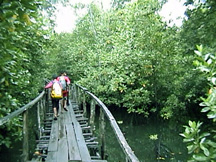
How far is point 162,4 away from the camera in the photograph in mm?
10484

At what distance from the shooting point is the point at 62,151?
4223 millimetres

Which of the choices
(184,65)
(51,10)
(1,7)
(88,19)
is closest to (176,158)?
(184,65)

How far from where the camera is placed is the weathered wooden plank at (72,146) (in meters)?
3.95

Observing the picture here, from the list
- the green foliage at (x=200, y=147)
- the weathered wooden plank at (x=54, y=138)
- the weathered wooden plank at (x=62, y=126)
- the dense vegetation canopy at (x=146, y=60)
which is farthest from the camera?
the dense vegetation canopy at (x=146, y=60)

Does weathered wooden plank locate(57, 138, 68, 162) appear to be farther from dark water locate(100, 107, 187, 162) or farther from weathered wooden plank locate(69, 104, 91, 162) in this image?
dark water locate(100, 107, 187, 162)

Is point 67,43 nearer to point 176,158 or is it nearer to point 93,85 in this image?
point 93,85

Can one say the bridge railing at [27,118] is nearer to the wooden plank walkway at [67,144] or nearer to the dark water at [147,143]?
the wooden plank walkway at [67,144]

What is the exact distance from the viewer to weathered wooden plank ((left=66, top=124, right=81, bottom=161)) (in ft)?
12.9

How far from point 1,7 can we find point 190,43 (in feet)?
21.2

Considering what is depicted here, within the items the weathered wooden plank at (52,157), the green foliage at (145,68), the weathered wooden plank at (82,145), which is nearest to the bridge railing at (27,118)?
the weathered wooden plank at (52,157)

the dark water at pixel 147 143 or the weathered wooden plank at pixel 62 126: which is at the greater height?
the weathered wooden plank at pixel 62 126

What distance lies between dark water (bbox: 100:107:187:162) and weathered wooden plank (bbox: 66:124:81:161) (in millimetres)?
3403

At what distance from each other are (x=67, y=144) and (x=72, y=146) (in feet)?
0.55

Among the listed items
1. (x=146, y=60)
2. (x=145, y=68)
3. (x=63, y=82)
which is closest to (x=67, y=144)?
(x=63, y=82)
